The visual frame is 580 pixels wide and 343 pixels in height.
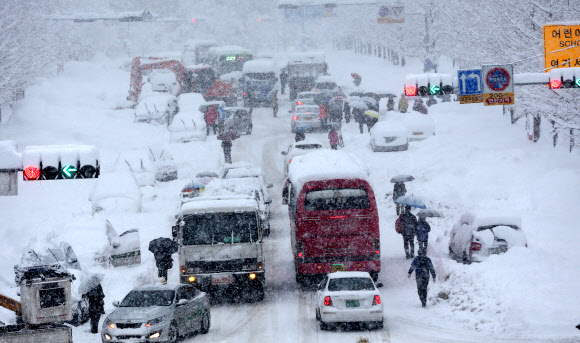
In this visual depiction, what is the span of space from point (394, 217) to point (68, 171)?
16.8 m

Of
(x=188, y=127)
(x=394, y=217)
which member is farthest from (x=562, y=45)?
(x=188, y=127)

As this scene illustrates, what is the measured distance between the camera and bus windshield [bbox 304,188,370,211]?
68.9 feet

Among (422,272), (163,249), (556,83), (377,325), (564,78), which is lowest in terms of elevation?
(377,325)

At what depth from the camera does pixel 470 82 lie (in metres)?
22.8

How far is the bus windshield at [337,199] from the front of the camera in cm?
2102

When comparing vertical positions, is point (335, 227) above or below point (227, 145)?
below

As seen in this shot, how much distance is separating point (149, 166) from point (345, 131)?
47.3ft

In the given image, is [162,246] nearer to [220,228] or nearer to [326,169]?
[220,228]

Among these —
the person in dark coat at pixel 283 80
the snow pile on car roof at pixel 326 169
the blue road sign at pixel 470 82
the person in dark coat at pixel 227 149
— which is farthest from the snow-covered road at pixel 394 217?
the person in dark coat at pixel 283 80

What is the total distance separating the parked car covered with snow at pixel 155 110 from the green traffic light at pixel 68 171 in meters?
34.5

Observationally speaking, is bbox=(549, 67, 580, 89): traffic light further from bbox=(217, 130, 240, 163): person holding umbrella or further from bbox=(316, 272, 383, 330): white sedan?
bbox=(217, 130, 240, 163): person holding umbrella

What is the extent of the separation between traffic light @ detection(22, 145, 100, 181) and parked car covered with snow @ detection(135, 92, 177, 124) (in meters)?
34.2

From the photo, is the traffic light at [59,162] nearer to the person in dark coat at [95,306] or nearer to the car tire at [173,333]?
the person in dark coat at [95,306]

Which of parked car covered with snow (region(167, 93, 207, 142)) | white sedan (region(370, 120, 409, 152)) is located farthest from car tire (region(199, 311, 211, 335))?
parked car covered with snow (region(167, 93, 207, 142))
